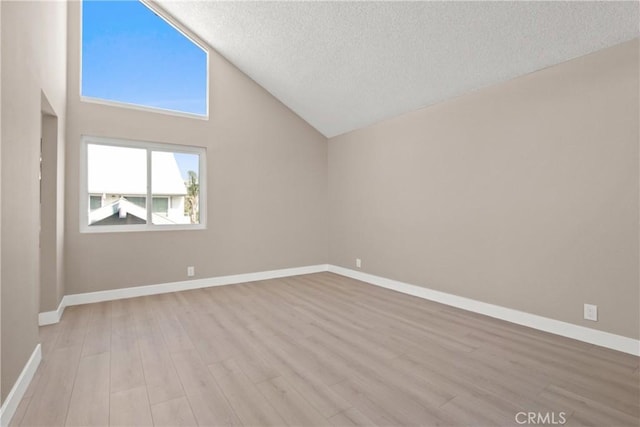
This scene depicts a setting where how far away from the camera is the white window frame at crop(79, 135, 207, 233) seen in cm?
391

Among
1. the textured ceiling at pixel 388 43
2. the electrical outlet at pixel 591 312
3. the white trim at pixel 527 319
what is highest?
the textured ceiling at pixel 388 43

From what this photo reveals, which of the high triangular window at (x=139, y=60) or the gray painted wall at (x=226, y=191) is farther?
the high triangular window at (x=139, y=60)

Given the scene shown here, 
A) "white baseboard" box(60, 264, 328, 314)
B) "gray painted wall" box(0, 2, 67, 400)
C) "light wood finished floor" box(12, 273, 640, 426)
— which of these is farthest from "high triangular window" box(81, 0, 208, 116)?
"light wood finished floor" box(12, 273, 640, 426)

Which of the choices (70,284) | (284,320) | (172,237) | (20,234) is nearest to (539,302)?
(284,320)

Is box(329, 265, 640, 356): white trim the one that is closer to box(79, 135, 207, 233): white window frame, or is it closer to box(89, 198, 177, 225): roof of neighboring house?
box(79, 135, 207, 233): white window frame

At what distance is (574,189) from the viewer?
9.09 ft

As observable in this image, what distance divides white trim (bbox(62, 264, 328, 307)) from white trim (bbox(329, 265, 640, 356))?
1.59 m

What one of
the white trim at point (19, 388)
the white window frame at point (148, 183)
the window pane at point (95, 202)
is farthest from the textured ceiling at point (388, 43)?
the white trim at point (19, 388)

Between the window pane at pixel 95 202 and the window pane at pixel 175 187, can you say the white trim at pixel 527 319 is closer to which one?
the window pane at pixel 175 187

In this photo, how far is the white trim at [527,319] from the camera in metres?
2.51

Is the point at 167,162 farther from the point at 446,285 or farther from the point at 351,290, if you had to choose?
the point at 446,285

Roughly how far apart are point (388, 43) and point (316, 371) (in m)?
3.31

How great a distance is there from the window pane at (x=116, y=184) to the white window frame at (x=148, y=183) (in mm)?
42

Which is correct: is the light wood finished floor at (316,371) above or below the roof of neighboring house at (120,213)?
below
